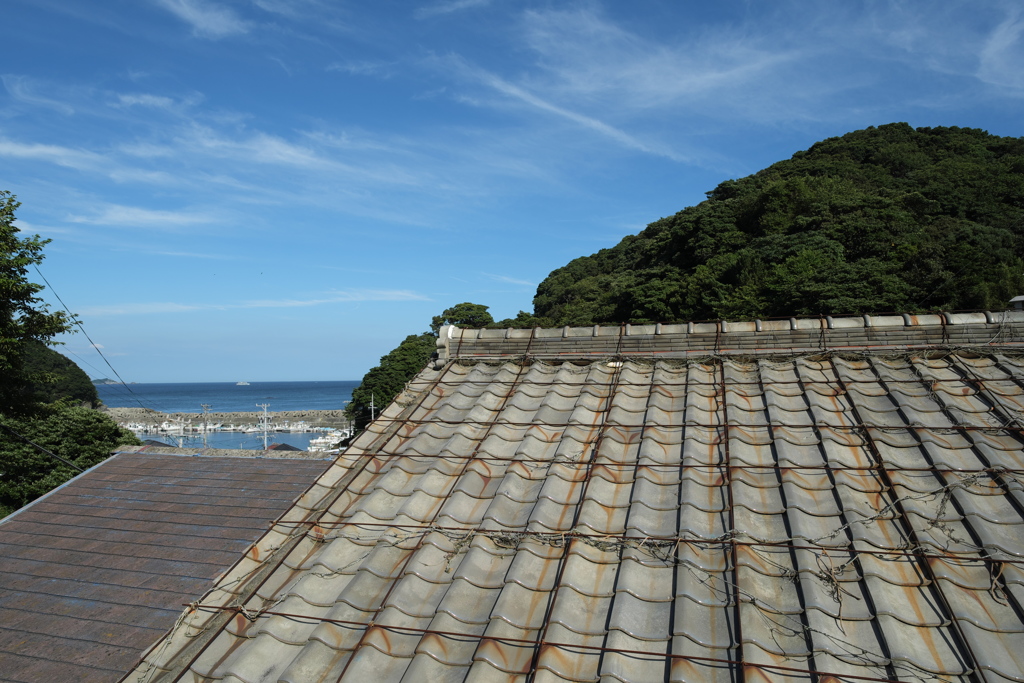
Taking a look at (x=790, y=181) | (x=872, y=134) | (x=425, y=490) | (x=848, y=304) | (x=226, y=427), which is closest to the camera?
(x=425, y=490)

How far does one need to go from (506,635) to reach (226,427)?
4862 inches

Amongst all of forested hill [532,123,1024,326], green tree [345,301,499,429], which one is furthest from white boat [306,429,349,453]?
forested hill [532,123,1024,326]

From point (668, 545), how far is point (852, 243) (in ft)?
161

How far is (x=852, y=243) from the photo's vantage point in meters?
46.2

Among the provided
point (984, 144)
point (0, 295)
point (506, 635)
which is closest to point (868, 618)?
point (506, 635)

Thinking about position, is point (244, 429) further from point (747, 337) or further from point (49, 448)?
point (747, 337)

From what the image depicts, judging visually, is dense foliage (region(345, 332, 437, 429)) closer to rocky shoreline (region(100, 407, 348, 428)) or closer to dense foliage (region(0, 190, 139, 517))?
dense foliage (region(0, 190, 139, 517))

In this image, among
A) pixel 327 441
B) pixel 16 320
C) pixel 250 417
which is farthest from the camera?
pixel 250 417

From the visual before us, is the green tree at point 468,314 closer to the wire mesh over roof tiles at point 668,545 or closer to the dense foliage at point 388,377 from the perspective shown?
the dense foliage at point 388,377

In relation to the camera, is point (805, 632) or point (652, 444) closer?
point (805, 632)

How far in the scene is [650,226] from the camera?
88.8 m

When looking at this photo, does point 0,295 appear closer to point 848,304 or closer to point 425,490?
point 425,490

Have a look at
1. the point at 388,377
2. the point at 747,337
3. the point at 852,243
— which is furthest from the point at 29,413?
the point at 852,243

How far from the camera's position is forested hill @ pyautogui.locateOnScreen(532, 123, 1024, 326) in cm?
3894
